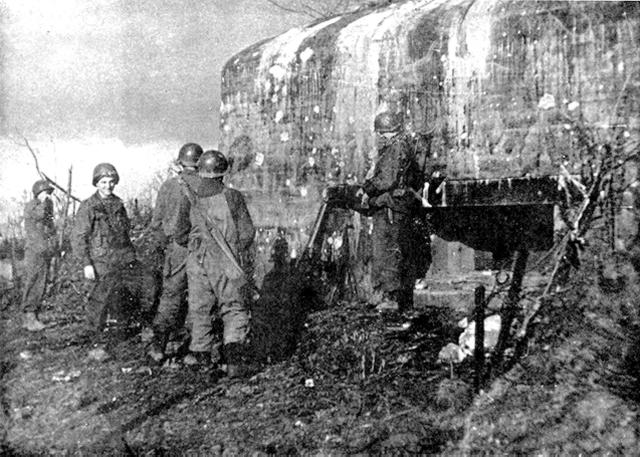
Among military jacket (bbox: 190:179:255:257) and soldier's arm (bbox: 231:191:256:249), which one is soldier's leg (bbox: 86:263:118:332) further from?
soldier's arm (bbox: 231:191:256:249)

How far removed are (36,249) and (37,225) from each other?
11.0 inches

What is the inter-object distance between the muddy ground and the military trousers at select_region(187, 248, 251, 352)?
30 centimetres

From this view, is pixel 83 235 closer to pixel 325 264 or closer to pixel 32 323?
pixel 32 323

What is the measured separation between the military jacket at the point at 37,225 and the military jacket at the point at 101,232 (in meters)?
1.59

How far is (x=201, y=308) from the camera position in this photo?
16.8ft

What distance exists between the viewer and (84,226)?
6207 millimetres

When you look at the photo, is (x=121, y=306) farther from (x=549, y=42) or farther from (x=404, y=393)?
(x=549, y=42)

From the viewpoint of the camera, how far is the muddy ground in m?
3.58

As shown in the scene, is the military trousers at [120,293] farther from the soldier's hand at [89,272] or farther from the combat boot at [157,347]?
the combat boot at [157,347]

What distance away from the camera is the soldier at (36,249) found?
24.2 ft

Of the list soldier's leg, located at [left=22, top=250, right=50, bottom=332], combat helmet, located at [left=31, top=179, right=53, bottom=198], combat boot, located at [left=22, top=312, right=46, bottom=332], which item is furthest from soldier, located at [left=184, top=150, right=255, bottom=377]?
combat helmet, located at [left=31, top=179, right=53, bottom=198]

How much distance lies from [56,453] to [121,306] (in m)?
3.18

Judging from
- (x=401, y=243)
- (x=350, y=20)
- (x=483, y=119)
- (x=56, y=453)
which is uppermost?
(x=350, y=20)

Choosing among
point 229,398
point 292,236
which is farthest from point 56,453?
point 292,236
